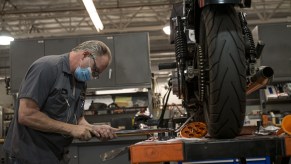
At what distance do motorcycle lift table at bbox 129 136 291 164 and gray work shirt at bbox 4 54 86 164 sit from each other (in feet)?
2.93

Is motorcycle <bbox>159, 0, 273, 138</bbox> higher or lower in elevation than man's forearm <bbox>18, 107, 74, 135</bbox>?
higher

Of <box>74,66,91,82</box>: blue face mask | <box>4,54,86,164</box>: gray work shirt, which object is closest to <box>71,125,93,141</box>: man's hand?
<box>4,54,86,164</box>: gray work shirt

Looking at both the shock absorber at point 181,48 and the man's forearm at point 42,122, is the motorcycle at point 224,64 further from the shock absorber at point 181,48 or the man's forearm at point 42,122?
the man's forearm at point 42,122

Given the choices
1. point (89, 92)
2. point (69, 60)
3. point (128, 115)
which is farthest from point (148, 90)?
point (69, 60)

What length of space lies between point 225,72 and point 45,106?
3.59 feet

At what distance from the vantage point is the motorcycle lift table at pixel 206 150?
130 centimetres

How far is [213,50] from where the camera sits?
152cm

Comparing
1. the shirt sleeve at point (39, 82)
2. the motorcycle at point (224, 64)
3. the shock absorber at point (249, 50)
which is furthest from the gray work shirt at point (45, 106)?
the shock absorber at point (249, 50)

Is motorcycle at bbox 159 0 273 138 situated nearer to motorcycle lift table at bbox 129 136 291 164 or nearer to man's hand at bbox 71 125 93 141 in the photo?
motorcycle lift table at bbox 129 136 291 164

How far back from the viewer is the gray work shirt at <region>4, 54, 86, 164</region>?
201 cm

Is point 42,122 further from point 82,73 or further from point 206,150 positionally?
point 206,150

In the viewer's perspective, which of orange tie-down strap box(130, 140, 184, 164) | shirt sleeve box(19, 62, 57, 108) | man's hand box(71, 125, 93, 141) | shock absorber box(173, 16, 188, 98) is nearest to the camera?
orange tie-down strap box(130, 140, 184, 164)

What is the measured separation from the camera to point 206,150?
131 centimetres

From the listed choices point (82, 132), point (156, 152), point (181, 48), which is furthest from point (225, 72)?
point (82, 132)
